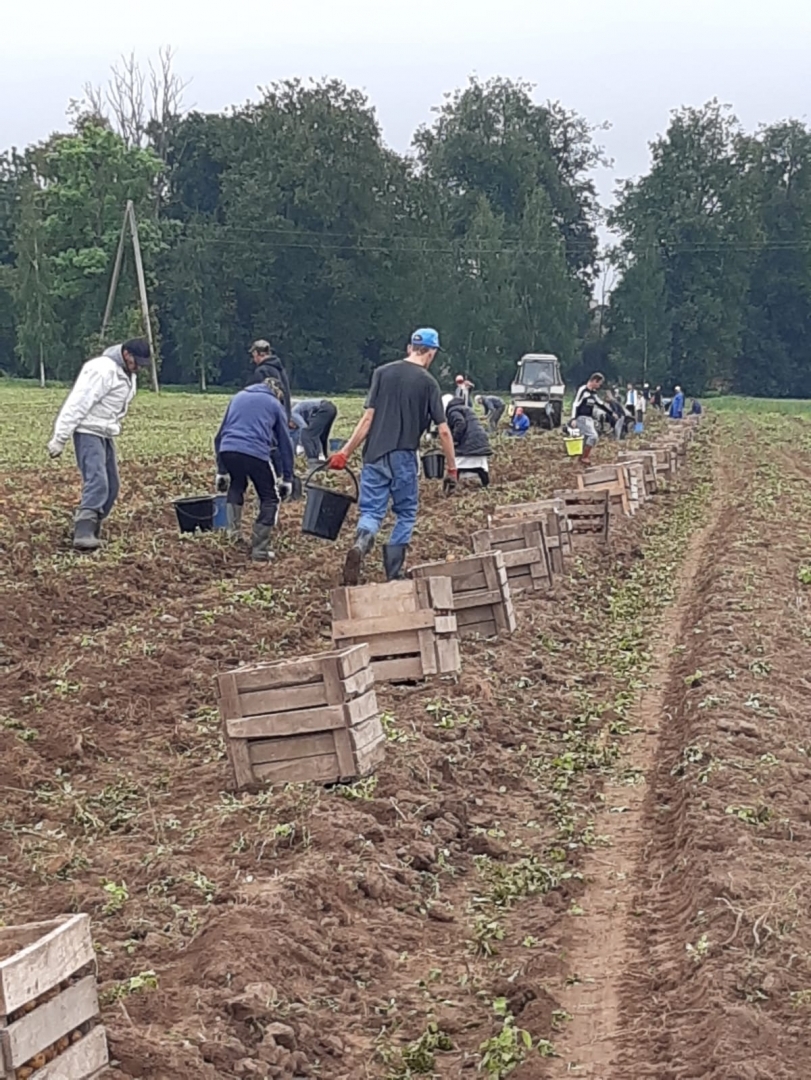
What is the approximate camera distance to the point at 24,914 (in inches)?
189

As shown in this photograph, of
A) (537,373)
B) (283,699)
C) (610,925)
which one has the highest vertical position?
(537,373)

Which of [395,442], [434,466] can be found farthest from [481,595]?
[434,466]

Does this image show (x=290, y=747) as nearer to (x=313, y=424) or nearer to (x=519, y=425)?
(x=313, y=424)

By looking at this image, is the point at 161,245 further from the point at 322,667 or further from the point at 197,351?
the point at 322,667

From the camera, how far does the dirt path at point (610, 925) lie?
418cm

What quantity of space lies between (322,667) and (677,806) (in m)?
1.71

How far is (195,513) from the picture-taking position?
13273 mm

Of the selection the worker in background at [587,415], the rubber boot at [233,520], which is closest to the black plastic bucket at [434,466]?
the worker in background at [587,415]

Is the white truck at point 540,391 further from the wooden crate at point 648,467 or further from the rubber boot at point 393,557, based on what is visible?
the rubber boot at point 393,557

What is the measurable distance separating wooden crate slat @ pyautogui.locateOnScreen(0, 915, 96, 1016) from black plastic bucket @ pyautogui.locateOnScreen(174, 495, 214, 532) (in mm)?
9738

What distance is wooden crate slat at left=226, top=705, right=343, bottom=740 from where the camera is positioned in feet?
20.3

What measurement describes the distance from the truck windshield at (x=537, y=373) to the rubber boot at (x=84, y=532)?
3042 cm

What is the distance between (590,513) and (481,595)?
198 inches

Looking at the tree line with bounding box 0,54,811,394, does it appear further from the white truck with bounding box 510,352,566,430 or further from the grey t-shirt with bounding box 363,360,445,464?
the grey t-shirt with bounding box 363,360,445,464
